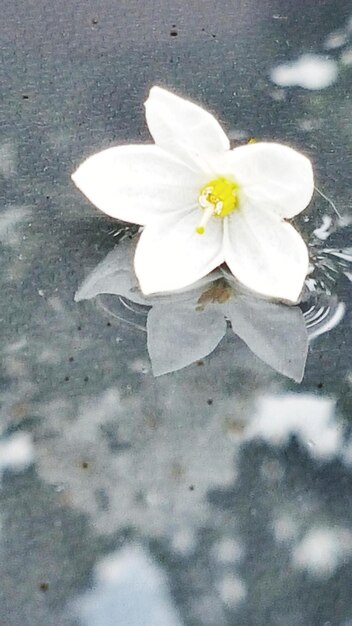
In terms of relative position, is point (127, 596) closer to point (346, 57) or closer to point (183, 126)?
point (183, 126)

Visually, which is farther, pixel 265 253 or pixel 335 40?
pixel 335 40

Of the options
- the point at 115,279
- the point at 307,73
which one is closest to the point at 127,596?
the point at 115,279

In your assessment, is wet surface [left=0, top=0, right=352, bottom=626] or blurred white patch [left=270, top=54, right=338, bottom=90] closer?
wet surface [left=0, top=0, right=352, bottom=626]

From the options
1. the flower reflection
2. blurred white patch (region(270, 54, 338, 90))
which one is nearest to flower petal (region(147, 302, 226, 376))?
the flower reflection

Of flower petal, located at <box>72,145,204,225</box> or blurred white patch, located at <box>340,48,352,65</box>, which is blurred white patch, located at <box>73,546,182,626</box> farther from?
blurred white patch, located at <box>340,48,352,65</box>

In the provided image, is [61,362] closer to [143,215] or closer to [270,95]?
[143,215]

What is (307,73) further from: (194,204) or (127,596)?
(127,596)

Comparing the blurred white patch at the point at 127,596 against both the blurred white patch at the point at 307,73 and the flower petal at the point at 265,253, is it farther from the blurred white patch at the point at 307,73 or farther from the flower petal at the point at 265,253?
the blurred white patch at the point at 307,73
